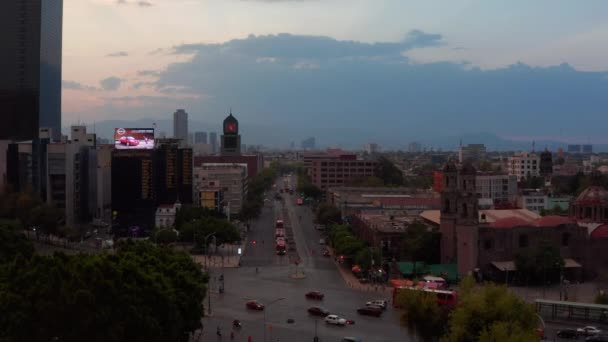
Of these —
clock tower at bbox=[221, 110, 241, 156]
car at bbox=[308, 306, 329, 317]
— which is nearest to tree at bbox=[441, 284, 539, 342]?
car at bbox=[308, 306, 329, 317]

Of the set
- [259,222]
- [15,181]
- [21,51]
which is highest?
[21,51]

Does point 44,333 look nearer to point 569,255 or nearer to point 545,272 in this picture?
point 545,272

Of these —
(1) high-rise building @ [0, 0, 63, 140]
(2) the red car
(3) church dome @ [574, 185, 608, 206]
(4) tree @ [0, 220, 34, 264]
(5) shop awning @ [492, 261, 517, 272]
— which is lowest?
(5) shop awning @ [492, 261, 517, 272]

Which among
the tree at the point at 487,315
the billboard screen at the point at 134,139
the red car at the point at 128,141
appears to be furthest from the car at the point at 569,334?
the red car at the point at 128,141

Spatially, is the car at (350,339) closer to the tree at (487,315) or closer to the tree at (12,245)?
the tree at (487,315)

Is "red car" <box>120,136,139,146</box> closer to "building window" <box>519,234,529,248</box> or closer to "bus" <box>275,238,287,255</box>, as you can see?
"bus" <box>275,238,287,255</box>

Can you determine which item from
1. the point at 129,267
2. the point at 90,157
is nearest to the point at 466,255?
the point at 129,267
